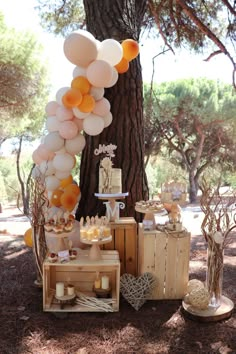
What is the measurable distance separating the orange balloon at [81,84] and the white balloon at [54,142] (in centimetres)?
37

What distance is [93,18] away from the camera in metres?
3.06

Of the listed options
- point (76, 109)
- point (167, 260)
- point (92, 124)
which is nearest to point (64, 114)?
point (76, 109)

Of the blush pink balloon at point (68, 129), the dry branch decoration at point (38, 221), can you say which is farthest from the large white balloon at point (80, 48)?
the dry branch decoration at point (38, 221)

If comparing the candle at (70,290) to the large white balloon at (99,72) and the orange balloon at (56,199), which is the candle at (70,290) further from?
the large white balloon at (99,72)

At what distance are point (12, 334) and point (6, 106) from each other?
5061mm

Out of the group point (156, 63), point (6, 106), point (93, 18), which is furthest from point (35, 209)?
point (6, 106)

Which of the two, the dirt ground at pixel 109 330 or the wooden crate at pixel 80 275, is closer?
the dirt ground at pixel 109 330

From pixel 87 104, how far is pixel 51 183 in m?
0.65

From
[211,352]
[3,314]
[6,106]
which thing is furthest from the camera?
[6,106]

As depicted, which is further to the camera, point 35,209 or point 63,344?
point 35,209

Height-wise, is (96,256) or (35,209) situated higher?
(35,209)

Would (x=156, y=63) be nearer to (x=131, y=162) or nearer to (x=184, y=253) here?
(x=131, y=162)

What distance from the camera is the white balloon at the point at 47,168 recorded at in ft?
8.46

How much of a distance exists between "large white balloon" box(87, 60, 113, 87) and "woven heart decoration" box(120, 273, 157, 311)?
1.33 m
